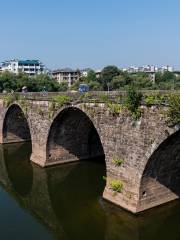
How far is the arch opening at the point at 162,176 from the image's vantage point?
707 inches

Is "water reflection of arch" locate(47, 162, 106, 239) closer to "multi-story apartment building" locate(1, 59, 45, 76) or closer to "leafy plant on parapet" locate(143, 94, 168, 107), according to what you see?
"leafy plant on parapet" locate(143, 94, 168, 107)

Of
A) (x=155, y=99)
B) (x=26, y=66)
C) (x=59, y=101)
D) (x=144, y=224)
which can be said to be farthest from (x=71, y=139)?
(x=26, y=66)

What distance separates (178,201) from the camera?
20.1 m

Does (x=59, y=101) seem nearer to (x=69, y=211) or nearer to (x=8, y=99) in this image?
(x=69, y=211)

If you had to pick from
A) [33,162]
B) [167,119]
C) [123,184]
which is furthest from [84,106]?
[33,162]

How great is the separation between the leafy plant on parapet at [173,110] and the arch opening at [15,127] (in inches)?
981

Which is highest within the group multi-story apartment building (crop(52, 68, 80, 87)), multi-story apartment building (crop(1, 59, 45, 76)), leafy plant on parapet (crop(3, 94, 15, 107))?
multi-story apartment building (crop(1, 59, 45, 76))

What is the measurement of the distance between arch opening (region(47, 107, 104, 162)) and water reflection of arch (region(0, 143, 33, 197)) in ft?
9.21

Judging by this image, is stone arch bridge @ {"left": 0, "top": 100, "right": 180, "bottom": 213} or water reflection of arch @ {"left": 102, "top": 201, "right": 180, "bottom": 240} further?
stone arch bridge @ {"left": 0, "top": 100, "right": 180, "bottom": 213}

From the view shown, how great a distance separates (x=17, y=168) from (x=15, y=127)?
1068cm

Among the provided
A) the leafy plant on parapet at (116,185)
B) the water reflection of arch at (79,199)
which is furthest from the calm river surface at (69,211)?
the leafy plant on parapet at (116,185)

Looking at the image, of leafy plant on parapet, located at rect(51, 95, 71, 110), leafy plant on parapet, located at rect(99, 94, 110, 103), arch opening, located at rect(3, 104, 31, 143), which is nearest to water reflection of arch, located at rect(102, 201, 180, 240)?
leafy plant on parapet, located at rect(99, 94, 110, 103)

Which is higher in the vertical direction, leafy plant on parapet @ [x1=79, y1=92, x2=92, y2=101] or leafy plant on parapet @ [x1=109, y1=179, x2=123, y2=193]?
leafy plant on parapet @ [x1=79, y1=92, x2=92, y2=101]

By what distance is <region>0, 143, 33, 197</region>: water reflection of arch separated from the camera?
85.0ft
